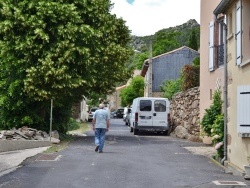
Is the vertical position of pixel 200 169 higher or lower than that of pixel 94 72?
lower

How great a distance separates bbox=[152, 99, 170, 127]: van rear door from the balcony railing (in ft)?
29.3

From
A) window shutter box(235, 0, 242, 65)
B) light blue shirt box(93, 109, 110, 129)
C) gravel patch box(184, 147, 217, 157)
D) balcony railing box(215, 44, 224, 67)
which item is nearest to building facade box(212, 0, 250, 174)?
window shutter box(235, 0, 242, 65)

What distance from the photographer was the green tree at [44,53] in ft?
68.9

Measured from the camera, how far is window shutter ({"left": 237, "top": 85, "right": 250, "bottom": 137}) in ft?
38.2

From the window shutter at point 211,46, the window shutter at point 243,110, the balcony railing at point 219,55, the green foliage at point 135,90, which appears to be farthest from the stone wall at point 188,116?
the green foliage at point 135,90

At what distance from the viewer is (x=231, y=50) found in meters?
13.8

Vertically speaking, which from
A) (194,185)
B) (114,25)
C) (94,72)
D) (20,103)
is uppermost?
(114,25)

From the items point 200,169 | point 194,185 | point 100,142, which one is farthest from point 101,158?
point 194,185

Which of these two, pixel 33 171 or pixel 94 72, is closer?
pixel 33 171

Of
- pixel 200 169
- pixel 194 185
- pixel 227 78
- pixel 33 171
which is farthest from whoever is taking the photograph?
pixel 227 78

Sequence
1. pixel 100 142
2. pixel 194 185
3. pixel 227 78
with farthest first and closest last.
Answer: pixel 100 142 → pixel 227 78 → pixel 194 185

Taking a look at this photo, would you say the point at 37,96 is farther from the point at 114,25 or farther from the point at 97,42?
the point at 114,25

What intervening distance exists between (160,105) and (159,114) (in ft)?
1.80

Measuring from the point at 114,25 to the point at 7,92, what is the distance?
20.4 ft
